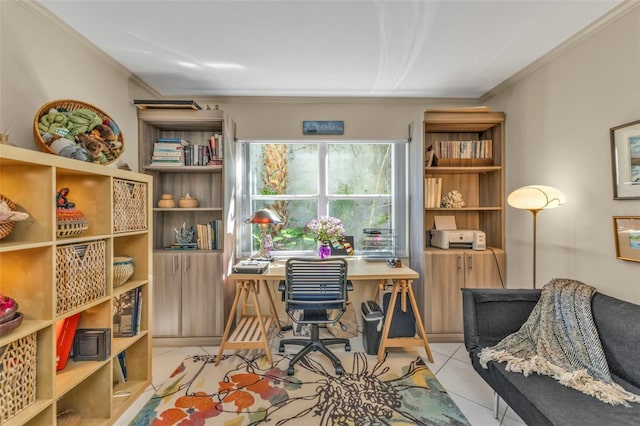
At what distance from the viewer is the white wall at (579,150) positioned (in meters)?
1.81

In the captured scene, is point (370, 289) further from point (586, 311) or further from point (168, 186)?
point (168, 186)

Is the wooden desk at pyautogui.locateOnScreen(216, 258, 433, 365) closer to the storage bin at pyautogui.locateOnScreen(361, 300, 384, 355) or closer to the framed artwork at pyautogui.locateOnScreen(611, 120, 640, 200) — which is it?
the storage bin at pyautogui.locateOnScreen(361, 300, 384, 355)

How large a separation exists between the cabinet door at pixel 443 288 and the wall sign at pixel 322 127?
63.5 inches

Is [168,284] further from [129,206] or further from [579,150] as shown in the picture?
[579,150]

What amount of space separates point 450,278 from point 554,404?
1.55m

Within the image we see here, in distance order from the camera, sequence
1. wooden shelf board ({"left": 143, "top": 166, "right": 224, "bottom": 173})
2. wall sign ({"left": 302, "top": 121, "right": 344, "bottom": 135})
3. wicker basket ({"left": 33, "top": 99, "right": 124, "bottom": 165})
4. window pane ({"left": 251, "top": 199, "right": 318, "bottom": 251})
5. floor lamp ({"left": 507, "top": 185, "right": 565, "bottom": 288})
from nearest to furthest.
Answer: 1. wicker basket ({"left": 33, "top": 99, "right": 124, "bottom": 165})
2. floor lamp ({"left": 507, "top": 185, "right": 565, "bottom": 288})
3. wooden shelf board ({"left": 143, "top": 166, "right": 224, "bottom": 173})
4. wall sign ({"left": 302, "top": 121, "right": 344, "bottom": 135})
5. window pane ({"left": 251, "top": 199, "right": 318, "bottom": 251})

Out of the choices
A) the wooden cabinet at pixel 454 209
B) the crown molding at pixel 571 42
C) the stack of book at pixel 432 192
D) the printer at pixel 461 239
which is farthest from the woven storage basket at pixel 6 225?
the crown molding at pixel 571 42

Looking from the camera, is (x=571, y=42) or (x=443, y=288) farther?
(x=443, y=288)

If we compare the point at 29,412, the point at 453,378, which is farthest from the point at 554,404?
the point at 29,412

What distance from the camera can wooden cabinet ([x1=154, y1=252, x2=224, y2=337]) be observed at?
2.79 meters

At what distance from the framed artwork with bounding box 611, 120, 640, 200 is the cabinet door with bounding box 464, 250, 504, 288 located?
3.76 feet

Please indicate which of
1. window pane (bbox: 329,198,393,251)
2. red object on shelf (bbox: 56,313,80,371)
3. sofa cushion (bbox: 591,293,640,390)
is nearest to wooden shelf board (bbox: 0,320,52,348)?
red object on shelf (bbox: 56,313,80,371)

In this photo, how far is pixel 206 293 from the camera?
9.18ft

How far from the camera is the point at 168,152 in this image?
2.86 m
